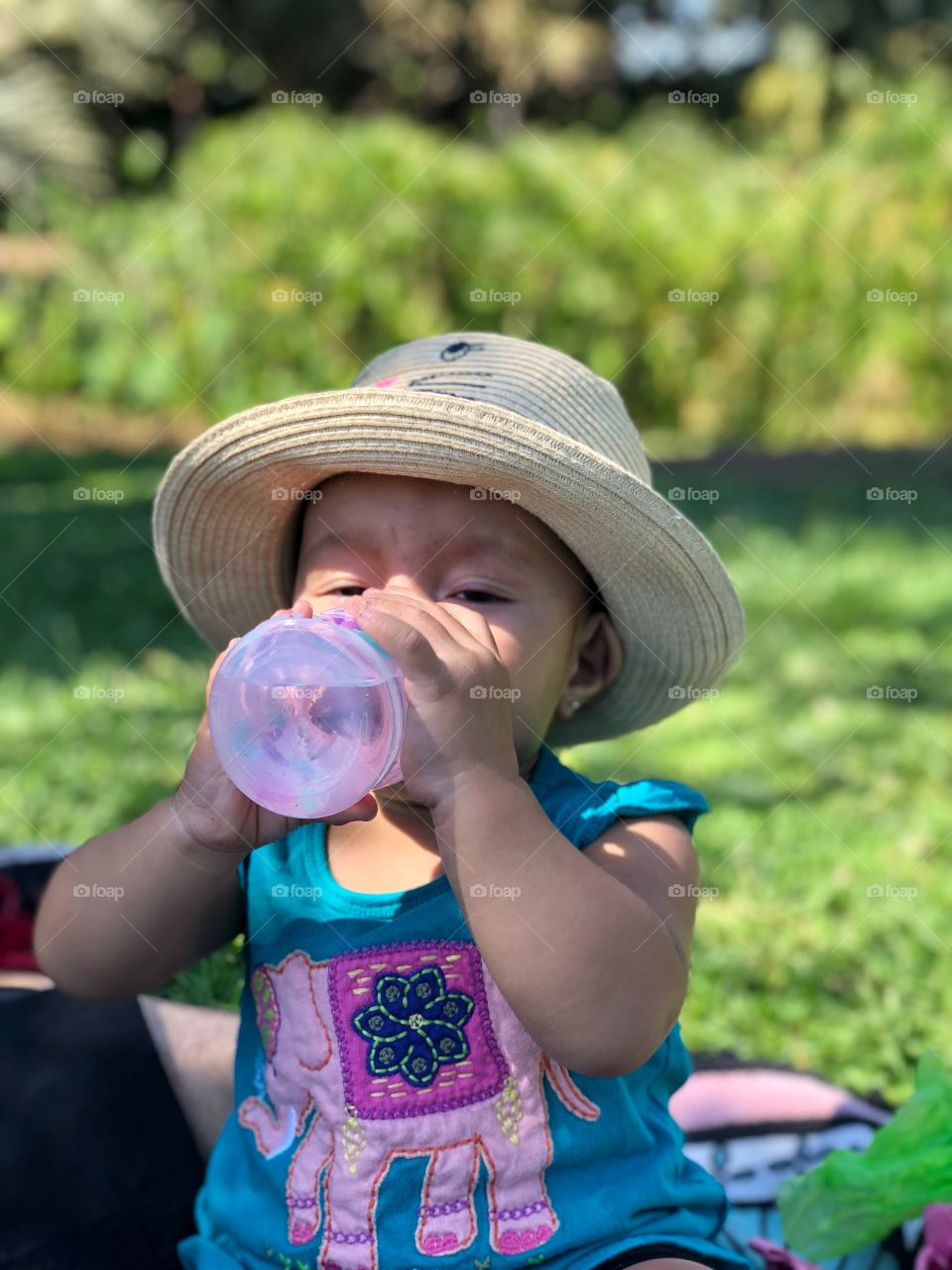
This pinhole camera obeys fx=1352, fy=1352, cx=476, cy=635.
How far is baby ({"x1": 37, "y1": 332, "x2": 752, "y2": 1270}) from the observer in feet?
4.92

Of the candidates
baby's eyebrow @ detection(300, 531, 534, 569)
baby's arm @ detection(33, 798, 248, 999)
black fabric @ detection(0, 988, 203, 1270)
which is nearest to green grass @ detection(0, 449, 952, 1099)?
black fabric @ detection(0, 988, 203, 1270)

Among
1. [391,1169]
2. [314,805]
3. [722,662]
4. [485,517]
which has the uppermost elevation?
[485,517]

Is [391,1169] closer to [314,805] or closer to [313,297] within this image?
[314,805]

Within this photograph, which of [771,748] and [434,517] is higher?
[434,517]

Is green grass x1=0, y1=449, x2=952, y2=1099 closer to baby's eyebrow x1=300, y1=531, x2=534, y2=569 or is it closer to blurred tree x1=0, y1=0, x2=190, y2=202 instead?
baby's eyebrow x1=300, y1=531, x2=534, y2=569

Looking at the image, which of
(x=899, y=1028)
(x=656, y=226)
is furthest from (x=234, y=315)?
(x=899, y=1028)

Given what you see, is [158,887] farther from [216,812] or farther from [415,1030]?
[415,1030]

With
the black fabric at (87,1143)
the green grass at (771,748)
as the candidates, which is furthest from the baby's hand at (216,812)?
the green grass at (771,748)

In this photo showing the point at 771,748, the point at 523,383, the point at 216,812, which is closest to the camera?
the point at 216,812

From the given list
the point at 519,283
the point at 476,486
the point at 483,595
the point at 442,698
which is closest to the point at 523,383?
the point at 476,486

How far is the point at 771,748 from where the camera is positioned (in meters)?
4.23

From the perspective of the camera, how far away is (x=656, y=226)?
967cm

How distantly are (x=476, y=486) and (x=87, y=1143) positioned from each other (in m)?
1.18

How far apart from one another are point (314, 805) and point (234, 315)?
7529 mm
